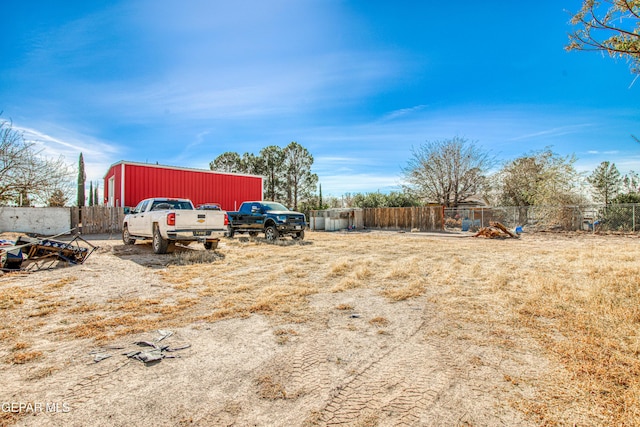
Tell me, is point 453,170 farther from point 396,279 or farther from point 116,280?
point 116,280

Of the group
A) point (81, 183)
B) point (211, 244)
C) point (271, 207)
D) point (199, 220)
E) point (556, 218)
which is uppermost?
point (81, 183)

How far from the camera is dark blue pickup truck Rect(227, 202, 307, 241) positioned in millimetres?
14672

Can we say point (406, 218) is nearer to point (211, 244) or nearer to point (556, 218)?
point (556, 218)

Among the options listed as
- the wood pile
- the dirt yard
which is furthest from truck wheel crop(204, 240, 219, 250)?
the wood pile

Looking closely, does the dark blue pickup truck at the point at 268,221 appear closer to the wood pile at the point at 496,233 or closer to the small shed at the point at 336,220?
the small shed at the point at 336,220

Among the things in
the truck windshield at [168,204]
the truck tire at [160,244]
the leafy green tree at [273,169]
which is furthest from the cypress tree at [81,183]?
the truck tire at [160,244]

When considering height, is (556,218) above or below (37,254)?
above

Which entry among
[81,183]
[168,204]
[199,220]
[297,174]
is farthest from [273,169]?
[199,220]

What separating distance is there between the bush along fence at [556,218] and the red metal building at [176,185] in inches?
645

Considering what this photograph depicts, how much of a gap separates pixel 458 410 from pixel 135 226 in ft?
40.7

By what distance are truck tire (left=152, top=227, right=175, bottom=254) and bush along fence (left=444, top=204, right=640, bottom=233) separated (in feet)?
68.7

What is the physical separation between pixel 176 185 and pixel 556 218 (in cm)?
2672

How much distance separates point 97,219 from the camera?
18.0 metres

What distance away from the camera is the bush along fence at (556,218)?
66.5 feet
